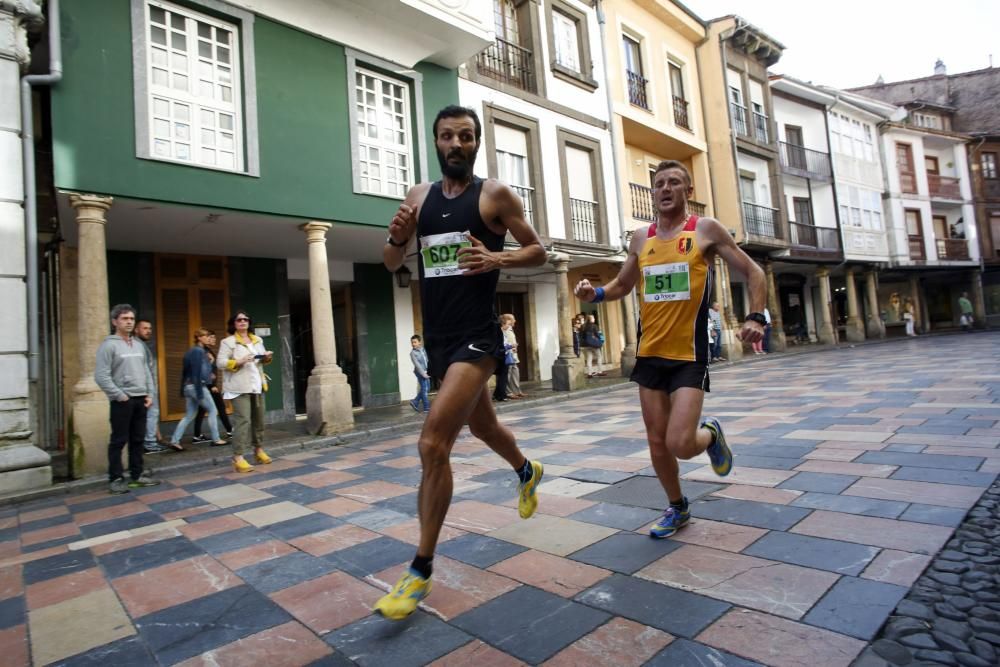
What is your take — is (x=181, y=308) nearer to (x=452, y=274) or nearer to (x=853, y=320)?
(x=452, y=274)

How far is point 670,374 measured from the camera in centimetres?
307

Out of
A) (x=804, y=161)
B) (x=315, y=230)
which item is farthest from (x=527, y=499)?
(x=804, y=161)

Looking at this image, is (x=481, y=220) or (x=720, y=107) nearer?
(x=481, y=220)

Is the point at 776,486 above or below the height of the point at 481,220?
below

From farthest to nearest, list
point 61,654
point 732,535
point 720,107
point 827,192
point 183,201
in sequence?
point 827,192, point 720,107, point 183,201, point 732,535, point 61,654

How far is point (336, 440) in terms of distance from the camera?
8.20 m

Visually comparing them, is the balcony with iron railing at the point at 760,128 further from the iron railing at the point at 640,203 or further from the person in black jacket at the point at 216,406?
the person in black jacket at the point at 216,406

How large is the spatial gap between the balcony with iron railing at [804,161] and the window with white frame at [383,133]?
18.2m

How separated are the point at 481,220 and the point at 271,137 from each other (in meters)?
7.51

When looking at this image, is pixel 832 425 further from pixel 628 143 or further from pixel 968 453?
pixel 628 143

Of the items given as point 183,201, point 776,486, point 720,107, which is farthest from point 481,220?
point 720,107

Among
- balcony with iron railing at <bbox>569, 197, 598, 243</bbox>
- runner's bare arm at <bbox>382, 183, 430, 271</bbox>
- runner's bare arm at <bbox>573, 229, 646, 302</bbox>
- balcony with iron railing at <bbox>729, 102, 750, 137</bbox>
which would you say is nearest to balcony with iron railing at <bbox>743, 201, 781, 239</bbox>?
balcony with iron railing at <bbox>729, 102, 750, 137</bbox>

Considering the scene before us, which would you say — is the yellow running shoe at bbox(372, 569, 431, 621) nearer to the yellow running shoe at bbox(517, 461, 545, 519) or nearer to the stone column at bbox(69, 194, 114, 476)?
the yellow running shoe at bbox(517, 461, 545, 519)

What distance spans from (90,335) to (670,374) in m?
7.02
